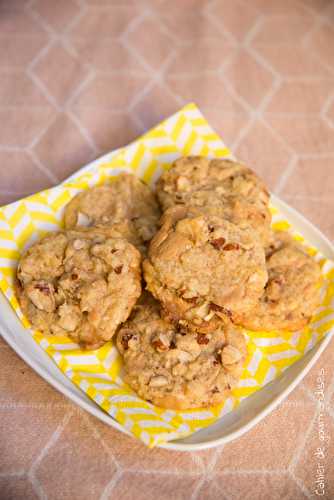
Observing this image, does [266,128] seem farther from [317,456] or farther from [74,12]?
[317,456]

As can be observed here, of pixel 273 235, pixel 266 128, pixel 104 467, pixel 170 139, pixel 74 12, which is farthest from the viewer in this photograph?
pixel 74 12

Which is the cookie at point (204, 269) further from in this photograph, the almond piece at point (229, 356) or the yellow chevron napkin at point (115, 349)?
the yellow chevron napkin at point (115, 349)

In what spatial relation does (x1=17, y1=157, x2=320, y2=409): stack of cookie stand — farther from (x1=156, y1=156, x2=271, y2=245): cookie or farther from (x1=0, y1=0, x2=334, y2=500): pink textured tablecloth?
(x1=0, y1=0, x2=334, y2=500): pink textured tablecloth

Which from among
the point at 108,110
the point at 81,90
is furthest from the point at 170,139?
the point at 81,90

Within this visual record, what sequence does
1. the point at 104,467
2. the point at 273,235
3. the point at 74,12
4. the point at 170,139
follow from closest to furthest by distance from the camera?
the point at 104,467
the point at 273,235
the point at 170,139
the point at 74,12

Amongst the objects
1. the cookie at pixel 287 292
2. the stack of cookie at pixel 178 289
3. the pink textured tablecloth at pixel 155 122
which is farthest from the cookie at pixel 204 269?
the pink textured tablecloth at pixel 155 122

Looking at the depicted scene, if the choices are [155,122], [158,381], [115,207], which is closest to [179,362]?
[158,381]

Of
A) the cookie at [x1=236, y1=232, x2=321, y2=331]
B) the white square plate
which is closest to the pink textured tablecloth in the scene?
the white square plate
